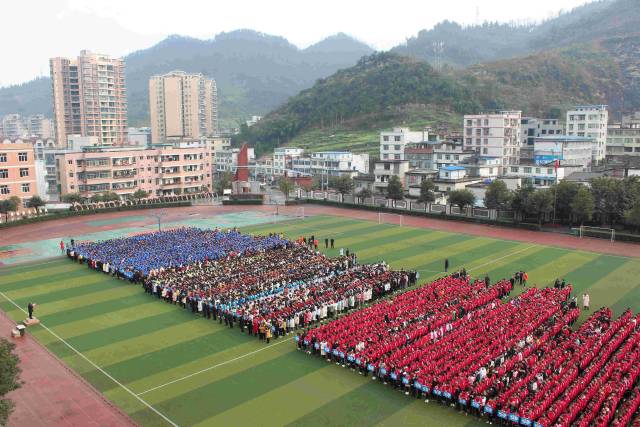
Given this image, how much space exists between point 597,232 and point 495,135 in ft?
116

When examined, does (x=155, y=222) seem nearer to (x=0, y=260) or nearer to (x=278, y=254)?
(x=0, y=260)

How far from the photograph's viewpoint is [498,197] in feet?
158

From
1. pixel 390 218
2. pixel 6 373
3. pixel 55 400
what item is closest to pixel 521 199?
pixel 390 218

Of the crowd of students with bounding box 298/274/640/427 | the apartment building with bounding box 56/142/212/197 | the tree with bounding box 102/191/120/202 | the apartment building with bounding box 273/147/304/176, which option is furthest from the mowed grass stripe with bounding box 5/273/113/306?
the apartment building with bounding box 273/147/304/176

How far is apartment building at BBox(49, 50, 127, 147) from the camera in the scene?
122812 mm

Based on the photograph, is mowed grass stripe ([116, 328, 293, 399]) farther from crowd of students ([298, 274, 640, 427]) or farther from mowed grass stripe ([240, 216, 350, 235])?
mowed grass stripe ([240, 216, 350, 235])

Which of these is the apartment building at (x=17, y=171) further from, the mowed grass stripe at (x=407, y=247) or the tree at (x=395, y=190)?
the mowed grass stripe at (x=407, y=247)

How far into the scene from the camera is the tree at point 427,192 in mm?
54656

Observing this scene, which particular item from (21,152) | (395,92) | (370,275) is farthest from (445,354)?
(395,92)

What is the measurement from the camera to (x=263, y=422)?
1620cm

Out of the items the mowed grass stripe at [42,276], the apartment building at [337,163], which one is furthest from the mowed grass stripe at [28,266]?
the apartment building at [337,163]

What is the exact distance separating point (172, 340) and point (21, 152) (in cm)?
4432

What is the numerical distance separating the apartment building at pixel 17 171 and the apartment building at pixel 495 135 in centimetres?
5557

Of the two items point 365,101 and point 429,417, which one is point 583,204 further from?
point 365,101
